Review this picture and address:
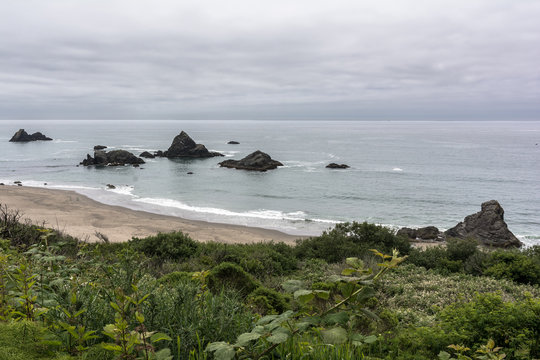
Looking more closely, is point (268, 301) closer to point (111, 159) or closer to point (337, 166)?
point (337, 166)

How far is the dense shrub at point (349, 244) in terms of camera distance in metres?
14.1

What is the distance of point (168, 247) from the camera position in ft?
42.1

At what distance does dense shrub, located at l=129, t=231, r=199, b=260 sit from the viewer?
12.8 m

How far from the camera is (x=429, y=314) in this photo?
736 centimetres

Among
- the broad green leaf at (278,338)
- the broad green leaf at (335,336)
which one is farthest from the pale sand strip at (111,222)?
the broad green leaf at (335,336)

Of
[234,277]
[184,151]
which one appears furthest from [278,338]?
[184,151]

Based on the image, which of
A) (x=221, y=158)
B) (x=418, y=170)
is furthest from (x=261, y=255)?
(x=221, y=158)

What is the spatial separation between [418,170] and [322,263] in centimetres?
5921

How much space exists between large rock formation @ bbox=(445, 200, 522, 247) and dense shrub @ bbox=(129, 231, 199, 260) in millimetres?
22627

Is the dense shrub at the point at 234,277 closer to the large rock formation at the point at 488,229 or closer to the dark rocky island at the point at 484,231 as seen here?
the dark rocky island at the point at 484,231

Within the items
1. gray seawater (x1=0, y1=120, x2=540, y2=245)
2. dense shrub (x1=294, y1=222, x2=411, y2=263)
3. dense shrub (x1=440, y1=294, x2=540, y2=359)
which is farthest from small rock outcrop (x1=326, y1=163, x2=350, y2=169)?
dense shrub (x1=440, y1=294, x2=540, y2=359)

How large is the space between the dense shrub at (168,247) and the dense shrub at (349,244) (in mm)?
4239

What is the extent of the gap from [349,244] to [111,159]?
67.9 metres

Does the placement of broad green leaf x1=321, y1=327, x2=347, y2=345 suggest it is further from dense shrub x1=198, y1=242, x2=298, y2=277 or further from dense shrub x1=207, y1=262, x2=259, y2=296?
dense shrub x1=198, y1=242, x2=298, y2=277
